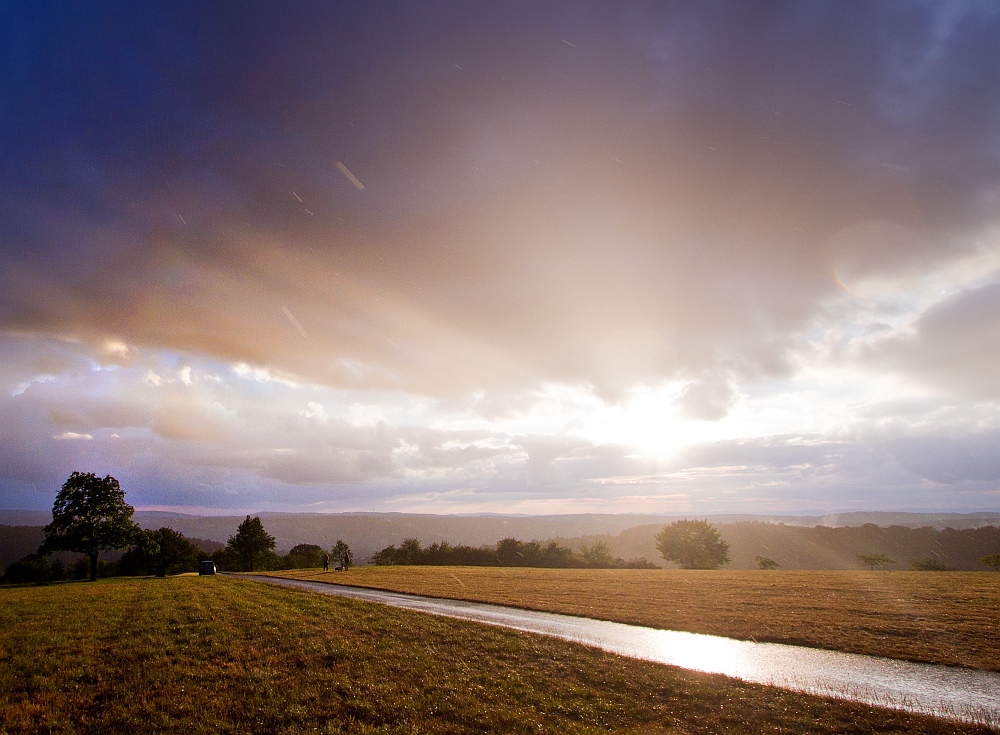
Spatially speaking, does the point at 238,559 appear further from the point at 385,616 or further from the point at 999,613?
the point at 999,613

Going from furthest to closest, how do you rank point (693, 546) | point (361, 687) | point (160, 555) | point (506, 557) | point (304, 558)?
point (304, 558) → point (506, 557) → point (693, 546) → point (160, 555) → point (361, 687)

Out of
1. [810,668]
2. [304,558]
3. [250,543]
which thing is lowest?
[304,558]

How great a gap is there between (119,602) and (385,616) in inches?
716

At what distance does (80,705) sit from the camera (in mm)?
12195

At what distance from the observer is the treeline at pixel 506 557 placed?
323ft

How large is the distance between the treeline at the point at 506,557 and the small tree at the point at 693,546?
19.6 feet

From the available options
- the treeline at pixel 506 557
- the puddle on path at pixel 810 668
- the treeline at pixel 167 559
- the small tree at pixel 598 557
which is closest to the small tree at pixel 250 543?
the treeline at pixel 167 559

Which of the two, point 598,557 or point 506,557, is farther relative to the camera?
point 598,557

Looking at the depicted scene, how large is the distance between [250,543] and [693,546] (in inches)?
3548

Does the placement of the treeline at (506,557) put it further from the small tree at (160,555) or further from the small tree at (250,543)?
the small tree at (160,555)

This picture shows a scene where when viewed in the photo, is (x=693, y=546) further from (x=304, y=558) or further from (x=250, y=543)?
(x=250, y=543)

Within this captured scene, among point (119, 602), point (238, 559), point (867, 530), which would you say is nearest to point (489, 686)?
point (119, 602)

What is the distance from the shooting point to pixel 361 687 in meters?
13.5

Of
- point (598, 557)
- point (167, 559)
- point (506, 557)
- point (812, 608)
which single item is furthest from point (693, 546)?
point (167, 559)
